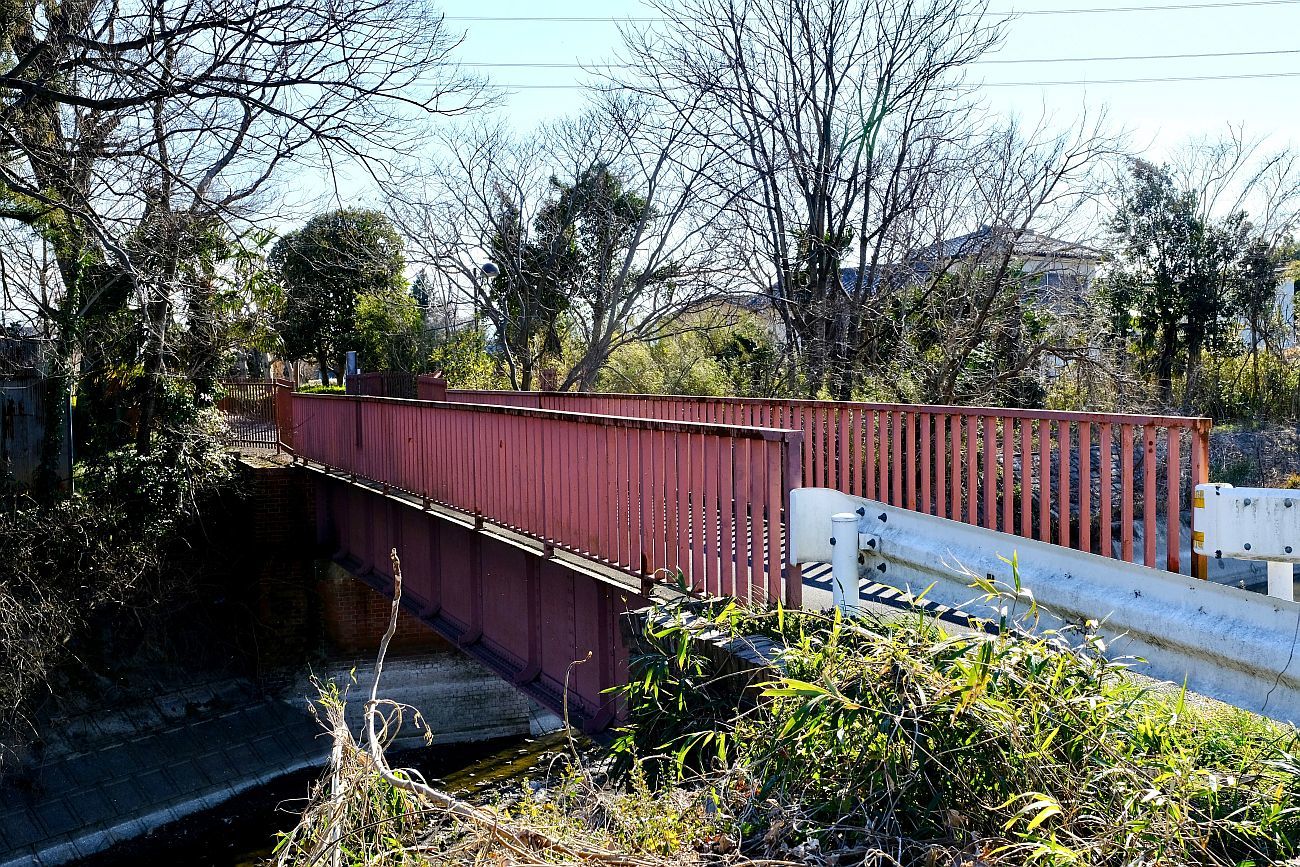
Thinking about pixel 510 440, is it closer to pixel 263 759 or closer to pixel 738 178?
pixel 263 759

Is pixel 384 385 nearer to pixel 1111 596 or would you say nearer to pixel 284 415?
pixel 284 415

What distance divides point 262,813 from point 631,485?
1006cm

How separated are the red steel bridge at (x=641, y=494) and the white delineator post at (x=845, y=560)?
706mm

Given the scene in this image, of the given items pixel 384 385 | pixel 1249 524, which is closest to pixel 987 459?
pixel 1249 524

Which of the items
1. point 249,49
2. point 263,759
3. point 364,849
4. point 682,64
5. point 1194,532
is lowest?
point 263,759

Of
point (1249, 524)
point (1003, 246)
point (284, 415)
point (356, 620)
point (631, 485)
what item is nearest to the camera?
point (1249, 524)

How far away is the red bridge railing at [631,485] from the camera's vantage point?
5289 mm

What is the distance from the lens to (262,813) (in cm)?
1351

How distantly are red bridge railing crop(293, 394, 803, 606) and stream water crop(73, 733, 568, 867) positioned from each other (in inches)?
143

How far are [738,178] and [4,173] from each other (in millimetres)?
12734

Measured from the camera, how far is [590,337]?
2334cm

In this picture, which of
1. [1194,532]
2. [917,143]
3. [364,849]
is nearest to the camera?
[364,849]

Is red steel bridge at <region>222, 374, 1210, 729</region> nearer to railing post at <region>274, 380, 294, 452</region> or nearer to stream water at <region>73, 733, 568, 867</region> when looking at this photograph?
stream water at <region>73, 733, 568, 867</region>

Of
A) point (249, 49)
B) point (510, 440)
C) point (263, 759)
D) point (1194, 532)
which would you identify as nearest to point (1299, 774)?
point (1194, 532)
